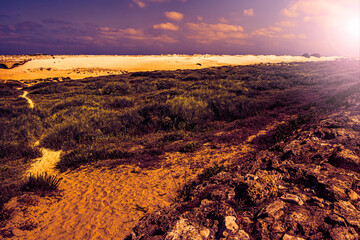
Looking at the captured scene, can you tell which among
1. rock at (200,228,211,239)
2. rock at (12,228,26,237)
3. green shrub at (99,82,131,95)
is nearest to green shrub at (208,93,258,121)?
rock at (200,228,211,239)

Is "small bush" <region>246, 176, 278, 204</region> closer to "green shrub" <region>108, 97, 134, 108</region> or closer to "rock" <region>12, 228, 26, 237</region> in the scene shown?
"rock" <region>12, 228, 26, 237</region>

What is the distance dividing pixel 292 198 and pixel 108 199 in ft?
12.6

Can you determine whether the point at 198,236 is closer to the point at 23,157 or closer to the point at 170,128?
the point at 170,128

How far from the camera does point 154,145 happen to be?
6992mm

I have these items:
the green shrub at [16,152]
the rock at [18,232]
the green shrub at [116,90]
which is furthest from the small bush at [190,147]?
the green shrub at [116,90]

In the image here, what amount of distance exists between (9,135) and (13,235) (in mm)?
6844

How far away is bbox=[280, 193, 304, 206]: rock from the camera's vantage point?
2.58 m

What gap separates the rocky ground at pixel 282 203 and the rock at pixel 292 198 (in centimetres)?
1

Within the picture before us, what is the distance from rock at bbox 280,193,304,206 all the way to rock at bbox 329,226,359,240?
506 millimetres

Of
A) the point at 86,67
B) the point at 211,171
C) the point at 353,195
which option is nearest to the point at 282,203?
the point at 353,195

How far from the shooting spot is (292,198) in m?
2.65

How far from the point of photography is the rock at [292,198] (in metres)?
2.58

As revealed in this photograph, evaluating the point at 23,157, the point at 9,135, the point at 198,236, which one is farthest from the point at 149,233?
the point at 9,135

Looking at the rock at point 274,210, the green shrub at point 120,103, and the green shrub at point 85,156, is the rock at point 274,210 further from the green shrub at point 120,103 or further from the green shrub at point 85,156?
the green shrub at point 120,103
